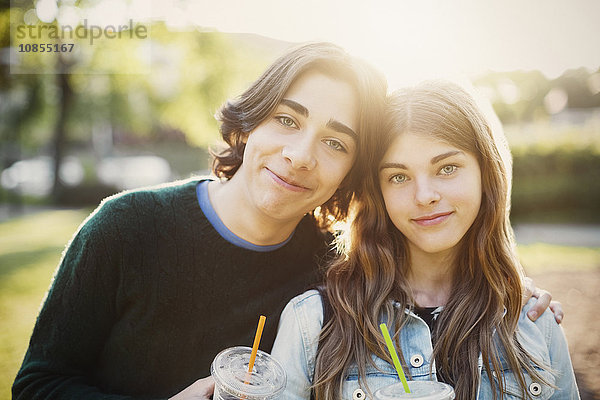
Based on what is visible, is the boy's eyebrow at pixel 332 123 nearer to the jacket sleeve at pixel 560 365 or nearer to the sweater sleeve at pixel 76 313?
the sweater sleeve at pixel 76 313

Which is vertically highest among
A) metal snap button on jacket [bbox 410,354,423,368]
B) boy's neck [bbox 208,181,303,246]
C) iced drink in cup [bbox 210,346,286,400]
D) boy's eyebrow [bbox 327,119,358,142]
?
boy's eyebrow [bbox 327,119,358,142]

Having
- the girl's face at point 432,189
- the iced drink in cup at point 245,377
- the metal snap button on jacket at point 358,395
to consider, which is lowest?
the metal snap button on jacket at point 358,395

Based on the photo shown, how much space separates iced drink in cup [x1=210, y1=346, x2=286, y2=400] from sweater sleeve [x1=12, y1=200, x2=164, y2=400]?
32.2 inches

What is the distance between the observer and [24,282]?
873 centimetres

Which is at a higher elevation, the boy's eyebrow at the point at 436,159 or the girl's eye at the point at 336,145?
the girl's eye at the point at 336,145

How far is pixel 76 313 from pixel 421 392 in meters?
1.80

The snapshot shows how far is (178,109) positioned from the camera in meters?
14.9

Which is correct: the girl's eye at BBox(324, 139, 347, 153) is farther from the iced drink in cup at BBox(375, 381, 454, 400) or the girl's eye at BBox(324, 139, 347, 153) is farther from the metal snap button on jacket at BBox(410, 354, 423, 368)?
the iced drink in cup at BBox(375, 381, 454, 400)

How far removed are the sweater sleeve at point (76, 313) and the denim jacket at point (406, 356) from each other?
3.05 ft

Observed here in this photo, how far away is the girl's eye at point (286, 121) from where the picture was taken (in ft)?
8.96

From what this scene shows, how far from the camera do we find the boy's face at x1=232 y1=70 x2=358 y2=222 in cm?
263

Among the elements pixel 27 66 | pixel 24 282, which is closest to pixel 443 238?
pixel 24 282
